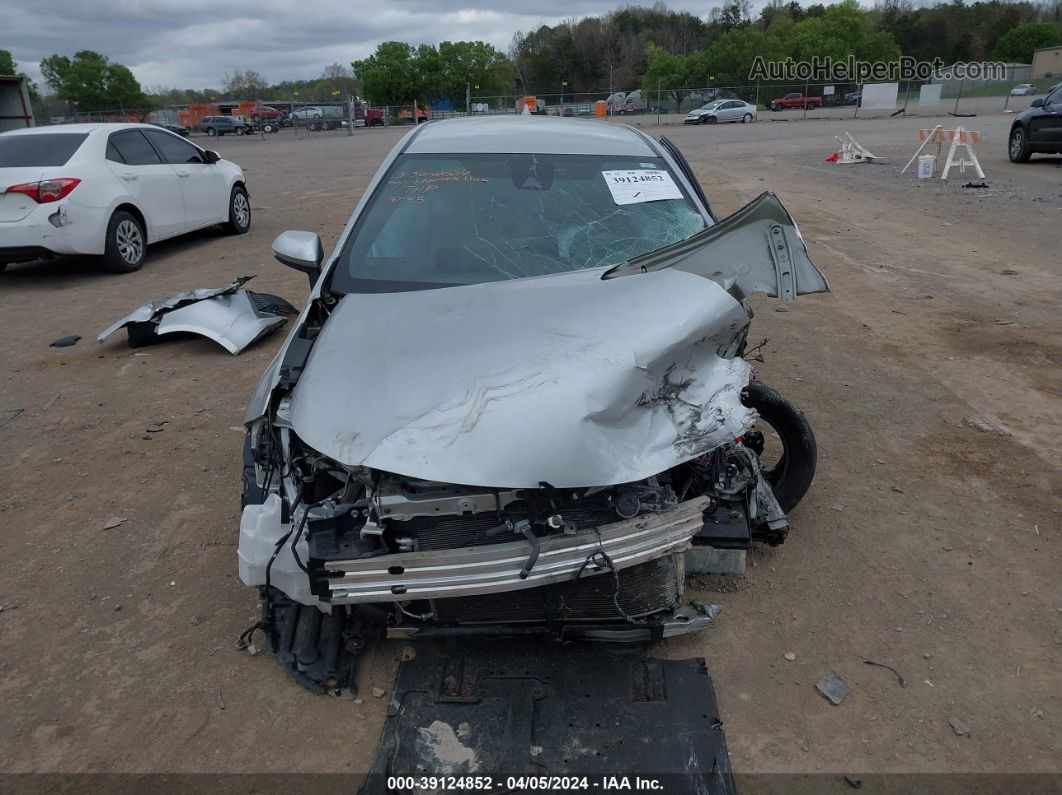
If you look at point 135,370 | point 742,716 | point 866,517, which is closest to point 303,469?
point 742,716

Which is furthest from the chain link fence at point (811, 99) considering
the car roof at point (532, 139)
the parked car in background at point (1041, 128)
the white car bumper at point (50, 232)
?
the car roof at point (532, 139)

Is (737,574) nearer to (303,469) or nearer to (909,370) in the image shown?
(303,469)

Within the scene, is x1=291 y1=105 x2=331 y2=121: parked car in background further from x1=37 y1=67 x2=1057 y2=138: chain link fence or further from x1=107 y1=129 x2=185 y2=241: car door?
x1=107 y1=129 x2=185 y2=241: car door

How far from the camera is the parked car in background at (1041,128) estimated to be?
14062 millimetres

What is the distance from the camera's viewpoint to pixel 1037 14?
89312mm

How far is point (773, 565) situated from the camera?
3.28 m

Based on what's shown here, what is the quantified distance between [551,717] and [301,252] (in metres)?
2.34

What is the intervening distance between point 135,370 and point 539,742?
468cm

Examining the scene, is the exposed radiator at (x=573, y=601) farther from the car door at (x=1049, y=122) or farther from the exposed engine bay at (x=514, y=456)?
the car door at (x=1049, y=122)

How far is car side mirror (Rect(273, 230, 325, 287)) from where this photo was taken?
3506 millimetres

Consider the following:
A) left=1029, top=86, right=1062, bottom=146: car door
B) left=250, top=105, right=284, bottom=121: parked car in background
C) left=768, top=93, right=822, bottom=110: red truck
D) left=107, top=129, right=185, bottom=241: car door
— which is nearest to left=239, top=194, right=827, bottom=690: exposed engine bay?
left=107, top=129, right=185, bottom=241: car door

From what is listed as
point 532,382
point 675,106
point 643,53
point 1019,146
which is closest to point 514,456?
point 532,382

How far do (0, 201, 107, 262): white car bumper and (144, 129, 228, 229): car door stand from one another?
5.08 feet

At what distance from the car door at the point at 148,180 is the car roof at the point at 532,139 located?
17.6 feet
